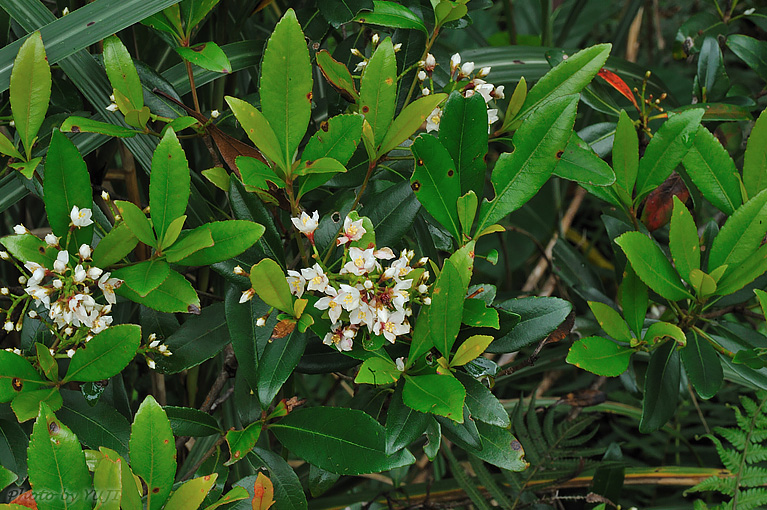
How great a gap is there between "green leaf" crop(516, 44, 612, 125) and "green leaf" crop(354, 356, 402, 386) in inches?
11.5

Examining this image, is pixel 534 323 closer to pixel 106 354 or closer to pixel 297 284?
pixel 297 284

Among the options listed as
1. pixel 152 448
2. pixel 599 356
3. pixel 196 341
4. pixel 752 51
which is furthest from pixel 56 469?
pixel 752 51

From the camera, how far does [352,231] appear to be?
498 mm

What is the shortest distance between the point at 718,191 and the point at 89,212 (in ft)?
2.13

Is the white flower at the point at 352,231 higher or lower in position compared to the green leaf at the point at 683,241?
higher

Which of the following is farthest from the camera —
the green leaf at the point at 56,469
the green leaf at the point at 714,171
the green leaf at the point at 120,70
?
the green leaf at the point at 714,171

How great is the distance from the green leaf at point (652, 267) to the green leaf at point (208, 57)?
0.43 m

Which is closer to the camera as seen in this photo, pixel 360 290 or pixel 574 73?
pixel 360 290

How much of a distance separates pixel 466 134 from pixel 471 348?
0.19 meters

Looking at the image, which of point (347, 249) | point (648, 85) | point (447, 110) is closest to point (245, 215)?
point (347, 249)

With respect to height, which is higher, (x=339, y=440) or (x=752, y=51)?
(x=752, y=51)

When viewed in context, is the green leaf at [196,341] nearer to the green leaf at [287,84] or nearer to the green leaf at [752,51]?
the green leaf at [287,84]

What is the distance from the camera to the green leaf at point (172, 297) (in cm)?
52

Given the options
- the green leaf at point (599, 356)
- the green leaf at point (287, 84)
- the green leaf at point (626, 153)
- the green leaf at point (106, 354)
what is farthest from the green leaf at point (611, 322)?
the green leaf at point (106, 354)
